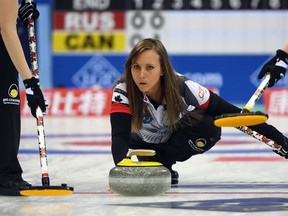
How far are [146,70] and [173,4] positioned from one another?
1158 cm

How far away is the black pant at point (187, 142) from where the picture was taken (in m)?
4.25

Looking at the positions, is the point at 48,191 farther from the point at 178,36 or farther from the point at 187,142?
the point at 178,36

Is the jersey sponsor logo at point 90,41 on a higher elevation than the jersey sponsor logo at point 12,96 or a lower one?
lower

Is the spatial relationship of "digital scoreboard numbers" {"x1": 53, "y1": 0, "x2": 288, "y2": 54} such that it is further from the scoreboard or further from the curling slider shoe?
the curling slider shoe

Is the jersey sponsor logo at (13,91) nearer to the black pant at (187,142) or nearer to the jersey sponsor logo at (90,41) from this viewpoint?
the black pant at (187,142)

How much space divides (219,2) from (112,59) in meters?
2.45

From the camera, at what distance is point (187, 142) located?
429 cm

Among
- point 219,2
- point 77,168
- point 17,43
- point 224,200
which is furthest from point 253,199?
point 219,2

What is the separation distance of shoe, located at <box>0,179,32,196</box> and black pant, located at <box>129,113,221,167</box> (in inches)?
32.7

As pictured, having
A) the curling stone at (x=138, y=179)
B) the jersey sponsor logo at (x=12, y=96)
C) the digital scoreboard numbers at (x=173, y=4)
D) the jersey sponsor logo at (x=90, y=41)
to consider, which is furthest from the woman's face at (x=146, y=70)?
the jersey sponsor logo at (x=90, y=41)

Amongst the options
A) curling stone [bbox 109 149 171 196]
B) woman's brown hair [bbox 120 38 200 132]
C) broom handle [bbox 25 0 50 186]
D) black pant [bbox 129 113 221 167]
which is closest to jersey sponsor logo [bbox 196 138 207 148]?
black pant [bbox 129 113 221 167]

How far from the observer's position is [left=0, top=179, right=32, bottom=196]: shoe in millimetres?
3781

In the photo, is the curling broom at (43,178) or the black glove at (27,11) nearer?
the curling broom at (43,178)

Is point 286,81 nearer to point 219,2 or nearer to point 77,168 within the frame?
point 219,2
